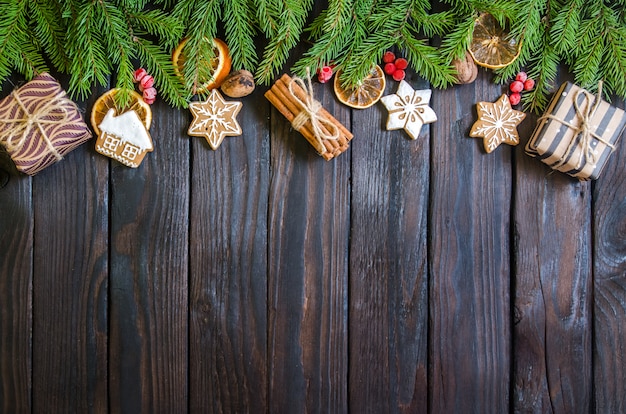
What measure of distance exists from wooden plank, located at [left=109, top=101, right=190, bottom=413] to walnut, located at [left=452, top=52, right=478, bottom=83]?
0.58m

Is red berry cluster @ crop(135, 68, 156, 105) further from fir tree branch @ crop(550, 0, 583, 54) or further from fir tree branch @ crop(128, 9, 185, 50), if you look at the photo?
fir tree branch @ crop(550, 0, 583, 54)

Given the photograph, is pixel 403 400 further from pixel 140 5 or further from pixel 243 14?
pixel 140 5

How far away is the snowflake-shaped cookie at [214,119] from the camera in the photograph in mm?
1128

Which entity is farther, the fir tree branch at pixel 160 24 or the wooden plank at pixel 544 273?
the wooden plank at pixel 544 273

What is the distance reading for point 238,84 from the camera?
111 centimetres

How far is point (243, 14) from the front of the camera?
3.57 ft

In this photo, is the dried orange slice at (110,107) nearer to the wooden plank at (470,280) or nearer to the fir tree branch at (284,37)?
the fir tree branch at (284,37)

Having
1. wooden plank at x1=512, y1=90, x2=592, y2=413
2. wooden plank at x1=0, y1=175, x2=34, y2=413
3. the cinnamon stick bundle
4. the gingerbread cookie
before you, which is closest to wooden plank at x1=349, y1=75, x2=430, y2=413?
the cinnamon stick bundle

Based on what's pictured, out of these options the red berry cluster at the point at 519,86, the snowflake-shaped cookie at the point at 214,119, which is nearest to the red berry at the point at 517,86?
the red berry cluster at the point at 519,86

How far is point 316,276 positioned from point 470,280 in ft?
1.11

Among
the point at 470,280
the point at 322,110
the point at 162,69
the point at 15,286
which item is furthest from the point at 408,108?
the point at 15,286

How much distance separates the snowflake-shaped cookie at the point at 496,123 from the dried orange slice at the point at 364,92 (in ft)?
0.72

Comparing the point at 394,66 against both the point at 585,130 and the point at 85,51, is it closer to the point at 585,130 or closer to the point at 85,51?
the point at 585,130

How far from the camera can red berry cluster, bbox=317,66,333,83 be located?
1119 millimetres
